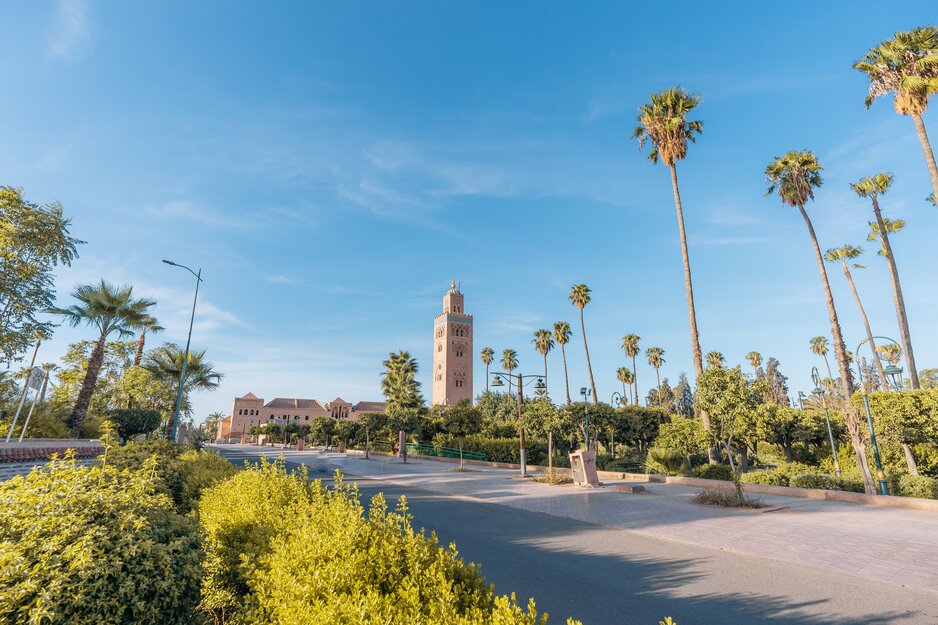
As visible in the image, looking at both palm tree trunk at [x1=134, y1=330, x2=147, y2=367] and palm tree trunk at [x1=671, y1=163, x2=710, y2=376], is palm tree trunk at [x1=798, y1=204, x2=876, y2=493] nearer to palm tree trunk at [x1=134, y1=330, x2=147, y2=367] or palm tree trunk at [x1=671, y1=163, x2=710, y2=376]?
palm tree trunk at [x1=671, y1=163, x2=710, y2=376]

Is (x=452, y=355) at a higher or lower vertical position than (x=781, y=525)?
higher

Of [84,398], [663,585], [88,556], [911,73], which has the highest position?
[911,73]

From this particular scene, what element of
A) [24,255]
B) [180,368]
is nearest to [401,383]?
[180,368]

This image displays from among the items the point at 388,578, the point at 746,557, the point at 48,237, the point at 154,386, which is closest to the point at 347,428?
the point at 154,386

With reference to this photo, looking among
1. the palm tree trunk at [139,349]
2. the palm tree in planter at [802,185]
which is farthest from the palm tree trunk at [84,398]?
the palm tree in planter at [802,185]

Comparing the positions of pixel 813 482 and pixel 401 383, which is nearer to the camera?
pixel 813 482

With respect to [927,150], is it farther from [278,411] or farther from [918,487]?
[278,411]

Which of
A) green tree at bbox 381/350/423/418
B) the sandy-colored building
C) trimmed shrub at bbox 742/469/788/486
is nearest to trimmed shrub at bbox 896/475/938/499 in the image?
trimmed shrub at bbox 742/469/788/486

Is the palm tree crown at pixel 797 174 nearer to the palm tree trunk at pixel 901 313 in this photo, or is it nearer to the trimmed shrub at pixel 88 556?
the palm tree trunk at pixel 901 313

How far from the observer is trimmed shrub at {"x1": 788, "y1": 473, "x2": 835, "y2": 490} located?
16.4 meters

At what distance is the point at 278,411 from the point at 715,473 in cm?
11515

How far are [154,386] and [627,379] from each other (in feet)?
219

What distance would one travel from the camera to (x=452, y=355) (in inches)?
3871

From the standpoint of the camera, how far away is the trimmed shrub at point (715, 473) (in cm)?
1932
